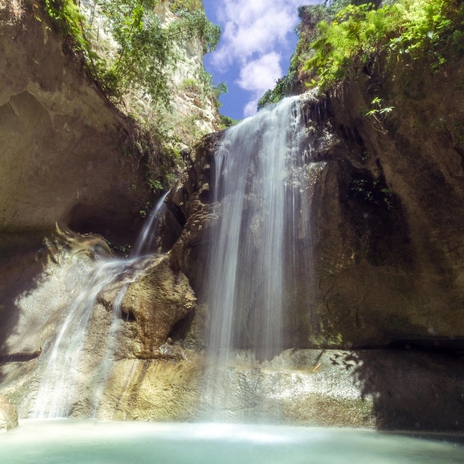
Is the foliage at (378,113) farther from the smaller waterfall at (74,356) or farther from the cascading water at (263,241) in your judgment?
the smaller waterfall at (74,356)

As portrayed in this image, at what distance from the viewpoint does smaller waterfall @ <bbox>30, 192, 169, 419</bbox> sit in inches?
223

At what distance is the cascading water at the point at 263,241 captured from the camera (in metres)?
6.69

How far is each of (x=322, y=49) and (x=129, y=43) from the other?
6.30 m

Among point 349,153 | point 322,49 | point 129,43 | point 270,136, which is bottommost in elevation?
point 349,153

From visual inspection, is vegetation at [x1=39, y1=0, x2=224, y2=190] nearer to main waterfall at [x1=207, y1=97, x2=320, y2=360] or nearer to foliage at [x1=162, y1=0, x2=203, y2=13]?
main waterfall at [x1=207, y1=97, x2=320, y2=360]

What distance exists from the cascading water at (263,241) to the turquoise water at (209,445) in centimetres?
175

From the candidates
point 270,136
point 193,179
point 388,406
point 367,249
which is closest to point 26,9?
point 193,179

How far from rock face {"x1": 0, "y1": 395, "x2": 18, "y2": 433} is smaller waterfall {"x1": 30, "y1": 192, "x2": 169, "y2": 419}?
0.88m

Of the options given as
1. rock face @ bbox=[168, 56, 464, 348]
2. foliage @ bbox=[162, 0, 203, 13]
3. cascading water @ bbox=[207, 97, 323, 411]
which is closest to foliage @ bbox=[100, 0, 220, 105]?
cascading water @ bbox=[207, 97, 323, 411]

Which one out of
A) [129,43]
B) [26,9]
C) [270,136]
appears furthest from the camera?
[129,43]

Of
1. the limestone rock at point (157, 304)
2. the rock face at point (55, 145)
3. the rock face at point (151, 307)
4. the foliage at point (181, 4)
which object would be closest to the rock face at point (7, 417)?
the rock face at point (151, 307)

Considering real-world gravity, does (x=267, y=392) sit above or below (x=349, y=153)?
below

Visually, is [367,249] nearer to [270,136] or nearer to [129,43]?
[270,136]

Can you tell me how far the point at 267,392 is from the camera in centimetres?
538
